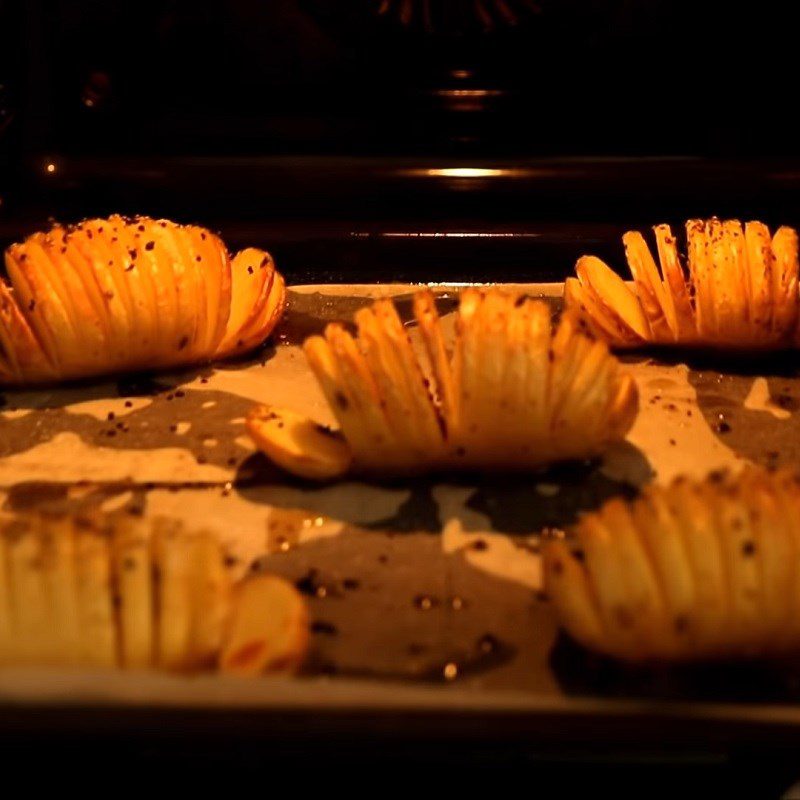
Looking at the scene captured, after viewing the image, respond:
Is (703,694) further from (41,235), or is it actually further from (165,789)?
(41,235)

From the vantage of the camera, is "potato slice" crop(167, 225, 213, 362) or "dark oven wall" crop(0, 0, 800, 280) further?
"dark oven wall" crop(0, 0, 800, 280)

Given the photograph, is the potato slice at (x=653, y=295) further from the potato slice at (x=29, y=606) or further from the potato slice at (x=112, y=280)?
the potato slice at (x=29, y=606)

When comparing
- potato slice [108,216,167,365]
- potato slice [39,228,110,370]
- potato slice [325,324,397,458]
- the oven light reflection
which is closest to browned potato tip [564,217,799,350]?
the oven light reflection

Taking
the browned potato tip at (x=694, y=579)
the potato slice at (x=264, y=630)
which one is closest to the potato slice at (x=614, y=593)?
the browned potato tip at (x=694, y=579)

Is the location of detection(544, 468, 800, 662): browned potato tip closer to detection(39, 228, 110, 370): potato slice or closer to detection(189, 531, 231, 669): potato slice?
detection(189, 531, 231, 669): potato slice

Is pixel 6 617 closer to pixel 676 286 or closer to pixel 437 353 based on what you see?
pixel 437 353
